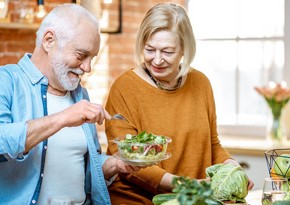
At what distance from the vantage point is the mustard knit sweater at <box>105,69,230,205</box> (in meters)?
2.94

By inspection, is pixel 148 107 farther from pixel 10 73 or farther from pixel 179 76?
pixel 10 73

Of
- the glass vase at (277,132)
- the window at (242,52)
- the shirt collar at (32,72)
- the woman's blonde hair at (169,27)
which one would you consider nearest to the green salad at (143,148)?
the shirt collar at (32,72)

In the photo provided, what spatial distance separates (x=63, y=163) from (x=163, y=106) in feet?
2.02

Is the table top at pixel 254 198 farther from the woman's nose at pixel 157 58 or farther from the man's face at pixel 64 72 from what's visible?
the man's face at pixel 64 72

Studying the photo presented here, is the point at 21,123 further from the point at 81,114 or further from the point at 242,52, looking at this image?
the point at 242,52

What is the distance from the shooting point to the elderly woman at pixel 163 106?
9.66 ft

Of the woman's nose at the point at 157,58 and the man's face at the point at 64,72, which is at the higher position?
the woman's nose at the point at 157,58

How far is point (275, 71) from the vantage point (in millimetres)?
5219

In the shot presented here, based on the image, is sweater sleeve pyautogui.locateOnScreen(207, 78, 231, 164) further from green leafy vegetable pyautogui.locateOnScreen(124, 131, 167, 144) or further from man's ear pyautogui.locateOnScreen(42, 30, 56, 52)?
man's ear pyautogui.locateOnScreen(42, 30, 56, 52)

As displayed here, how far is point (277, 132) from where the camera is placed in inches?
194

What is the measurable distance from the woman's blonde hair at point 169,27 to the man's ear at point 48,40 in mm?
480

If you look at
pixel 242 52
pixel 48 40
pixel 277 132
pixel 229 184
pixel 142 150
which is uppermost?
pixel 48 40

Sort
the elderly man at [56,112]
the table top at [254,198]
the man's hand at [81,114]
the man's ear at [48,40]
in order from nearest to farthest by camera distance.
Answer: the man's hand at [81,114]
the elderly man at [56,112]
the man's ear at [48,40]
the table top at [254,198]

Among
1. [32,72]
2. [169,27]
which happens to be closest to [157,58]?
[169,27]
